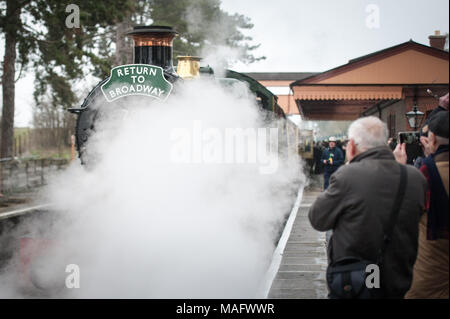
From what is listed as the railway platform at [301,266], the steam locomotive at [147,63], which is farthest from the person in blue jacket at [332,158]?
the steam locomotive at [147,63]

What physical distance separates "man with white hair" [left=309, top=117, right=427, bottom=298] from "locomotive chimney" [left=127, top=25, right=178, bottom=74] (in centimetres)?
413

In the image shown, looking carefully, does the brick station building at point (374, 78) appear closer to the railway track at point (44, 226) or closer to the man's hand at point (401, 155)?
the railway track at point (44, 226)

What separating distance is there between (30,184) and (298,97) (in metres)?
8.98

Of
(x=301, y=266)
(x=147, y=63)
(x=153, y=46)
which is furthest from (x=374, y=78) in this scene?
(x=301, y=266)

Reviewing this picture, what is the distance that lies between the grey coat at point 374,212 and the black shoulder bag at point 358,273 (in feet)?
0.07

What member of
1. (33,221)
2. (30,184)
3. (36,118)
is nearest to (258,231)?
(33,221)

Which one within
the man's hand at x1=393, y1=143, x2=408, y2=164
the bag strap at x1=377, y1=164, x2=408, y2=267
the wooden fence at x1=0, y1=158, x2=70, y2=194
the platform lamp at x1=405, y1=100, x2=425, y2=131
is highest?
the platform lamp at x1=405, y1=100, x2=425, y2=131

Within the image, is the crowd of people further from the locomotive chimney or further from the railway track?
the locomotive chimney

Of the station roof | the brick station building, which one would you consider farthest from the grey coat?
the station roof

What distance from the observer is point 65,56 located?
Answer: 15078 mm

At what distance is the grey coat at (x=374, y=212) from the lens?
253 cm

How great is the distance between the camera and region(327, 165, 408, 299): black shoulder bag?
2529 millimetres

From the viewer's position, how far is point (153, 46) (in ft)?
21.0

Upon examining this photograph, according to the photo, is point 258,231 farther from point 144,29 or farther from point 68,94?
point 68,94
